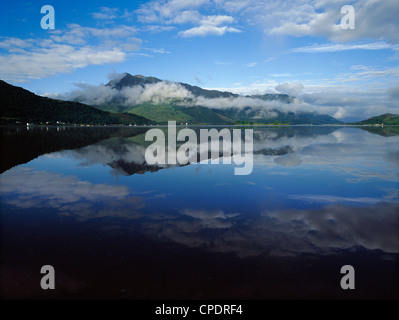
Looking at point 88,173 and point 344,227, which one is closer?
point 344,227

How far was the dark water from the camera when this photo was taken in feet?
26.8

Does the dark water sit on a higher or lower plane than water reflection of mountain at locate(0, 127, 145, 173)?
lower

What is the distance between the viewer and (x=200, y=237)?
1171 cm

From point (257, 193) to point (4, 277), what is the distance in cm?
1510

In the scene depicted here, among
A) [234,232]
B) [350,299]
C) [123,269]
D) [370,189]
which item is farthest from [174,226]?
[370,189]

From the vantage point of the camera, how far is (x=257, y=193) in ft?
63.0

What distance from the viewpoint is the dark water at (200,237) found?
8.16 m

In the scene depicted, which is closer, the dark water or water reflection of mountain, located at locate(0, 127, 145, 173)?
the dark water

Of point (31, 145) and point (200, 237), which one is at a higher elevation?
point (31, 145)

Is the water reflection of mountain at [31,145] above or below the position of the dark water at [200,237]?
above

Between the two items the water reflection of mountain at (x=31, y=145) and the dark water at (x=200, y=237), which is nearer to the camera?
the dark water at (x=200, y=237)

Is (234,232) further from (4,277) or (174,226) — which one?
(4,277)

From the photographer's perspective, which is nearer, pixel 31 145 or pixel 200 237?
pixel 200 237
